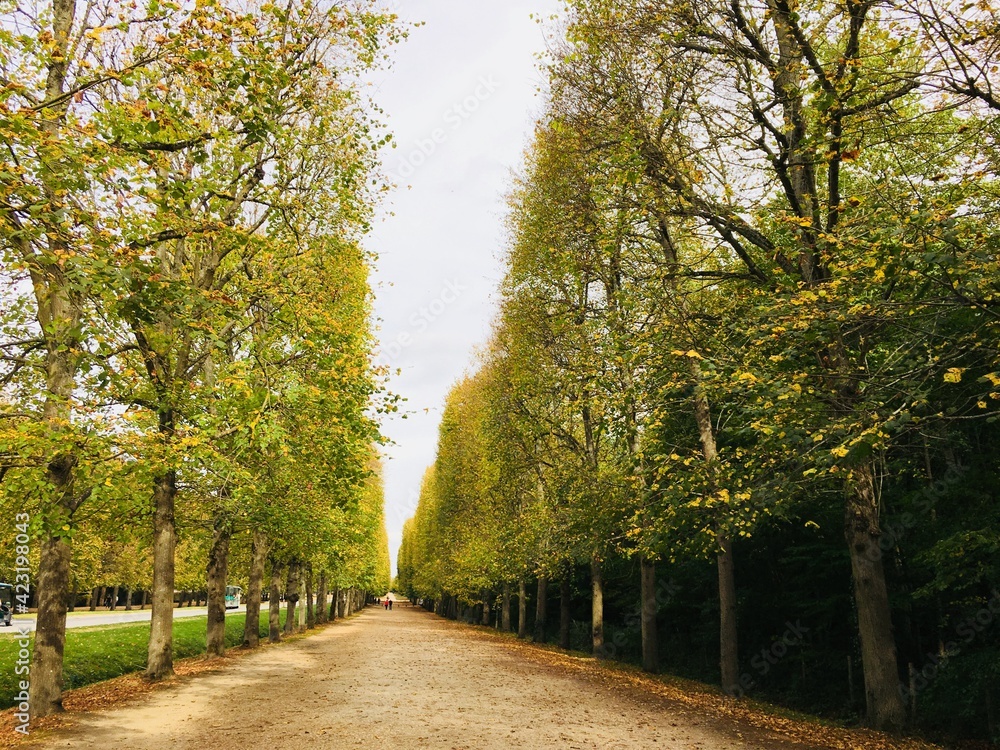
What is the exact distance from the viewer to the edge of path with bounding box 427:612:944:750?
31.5ft

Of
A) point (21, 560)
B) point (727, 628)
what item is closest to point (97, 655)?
point (21, 560)

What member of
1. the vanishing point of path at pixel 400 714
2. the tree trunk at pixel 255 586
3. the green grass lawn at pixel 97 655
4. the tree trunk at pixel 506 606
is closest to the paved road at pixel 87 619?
the green grass lawn at pixel 97 655

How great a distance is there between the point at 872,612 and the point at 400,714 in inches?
303

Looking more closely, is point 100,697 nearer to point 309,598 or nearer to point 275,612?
point 275,612

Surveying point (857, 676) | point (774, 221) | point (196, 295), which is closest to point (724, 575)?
point (857, 676)

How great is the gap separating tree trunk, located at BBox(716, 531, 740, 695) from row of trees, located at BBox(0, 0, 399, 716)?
8.74 meters

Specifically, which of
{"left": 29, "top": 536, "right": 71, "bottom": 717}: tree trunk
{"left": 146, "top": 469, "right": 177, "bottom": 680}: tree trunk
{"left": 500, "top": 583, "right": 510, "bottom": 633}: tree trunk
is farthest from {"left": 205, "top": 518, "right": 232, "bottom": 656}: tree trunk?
{"left": 500, "top": 583, "right": 510, "bottom": 633}: tree trunk

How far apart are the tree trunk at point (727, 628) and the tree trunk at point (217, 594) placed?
13899 millimetres

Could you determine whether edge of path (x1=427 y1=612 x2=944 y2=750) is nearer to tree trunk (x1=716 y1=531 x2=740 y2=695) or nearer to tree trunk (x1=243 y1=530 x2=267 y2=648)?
tree trunk (x1=716 y1=531 x2=740 y2=695)

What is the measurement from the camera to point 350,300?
2038 cm

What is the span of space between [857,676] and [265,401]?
1585 cm

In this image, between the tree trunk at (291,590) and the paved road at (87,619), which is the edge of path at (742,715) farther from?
the paved road at (87,619)

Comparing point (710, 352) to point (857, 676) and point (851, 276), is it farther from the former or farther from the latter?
point (857, 676)

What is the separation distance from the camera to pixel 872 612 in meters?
10.5
